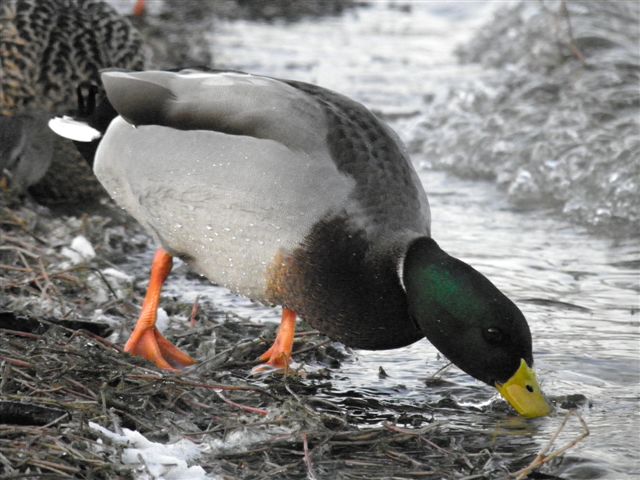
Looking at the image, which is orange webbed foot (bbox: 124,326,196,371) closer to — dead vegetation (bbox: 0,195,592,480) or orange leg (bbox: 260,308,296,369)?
dead vegetation (bbox: 0,195,592,480)

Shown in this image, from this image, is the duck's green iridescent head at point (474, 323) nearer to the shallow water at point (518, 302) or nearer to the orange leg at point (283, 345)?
the shallow water at point (518, 302)

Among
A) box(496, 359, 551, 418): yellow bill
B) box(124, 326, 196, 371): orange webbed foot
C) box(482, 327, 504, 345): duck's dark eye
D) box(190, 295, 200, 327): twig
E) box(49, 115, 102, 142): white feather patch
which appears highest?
box(49, 115, 102, 142): white feather patch

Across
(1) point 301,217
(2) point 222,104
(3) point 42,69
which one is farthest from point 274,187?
(3) point 42,69

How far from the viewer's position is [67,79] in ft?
22.2

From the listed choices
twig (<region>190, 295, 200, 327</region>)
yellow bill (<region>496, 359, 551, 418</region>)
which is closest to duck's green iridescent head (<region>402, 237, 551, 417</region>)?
yellow bill (<region>496, 359, 551, 418</region>)

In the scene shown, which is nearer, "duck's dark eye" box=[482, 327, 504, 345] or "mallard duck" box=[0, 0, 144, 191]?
"duck's dark eye" box=[482, 327, 504, 345]

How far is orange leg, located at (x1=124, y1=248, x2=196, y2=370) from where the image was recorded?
4902mm

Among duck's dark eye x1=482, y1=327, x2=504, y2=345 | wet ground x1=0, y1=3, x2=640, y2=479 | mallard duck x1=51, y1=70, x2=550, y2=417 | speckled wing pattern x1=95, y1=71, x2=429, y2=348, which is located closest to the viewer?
wet ground x1=0, y1=3, x2=640, y2=479

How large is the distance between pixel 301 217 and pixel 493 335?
78cm

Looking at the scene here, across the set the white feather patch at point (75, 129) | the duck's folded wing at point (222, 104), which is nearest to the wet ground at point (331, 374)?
the white feather patch at point (75, 129)

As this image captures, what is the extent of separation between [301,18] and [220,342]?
27.3 feet

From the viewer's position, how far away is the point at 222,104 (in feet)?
15.6

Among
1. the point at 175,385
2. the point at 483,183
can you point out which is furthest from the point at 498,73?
the point at 175,385

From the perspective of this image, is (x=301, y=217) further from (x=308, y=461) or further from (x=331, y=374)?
(x=308, y=461)
